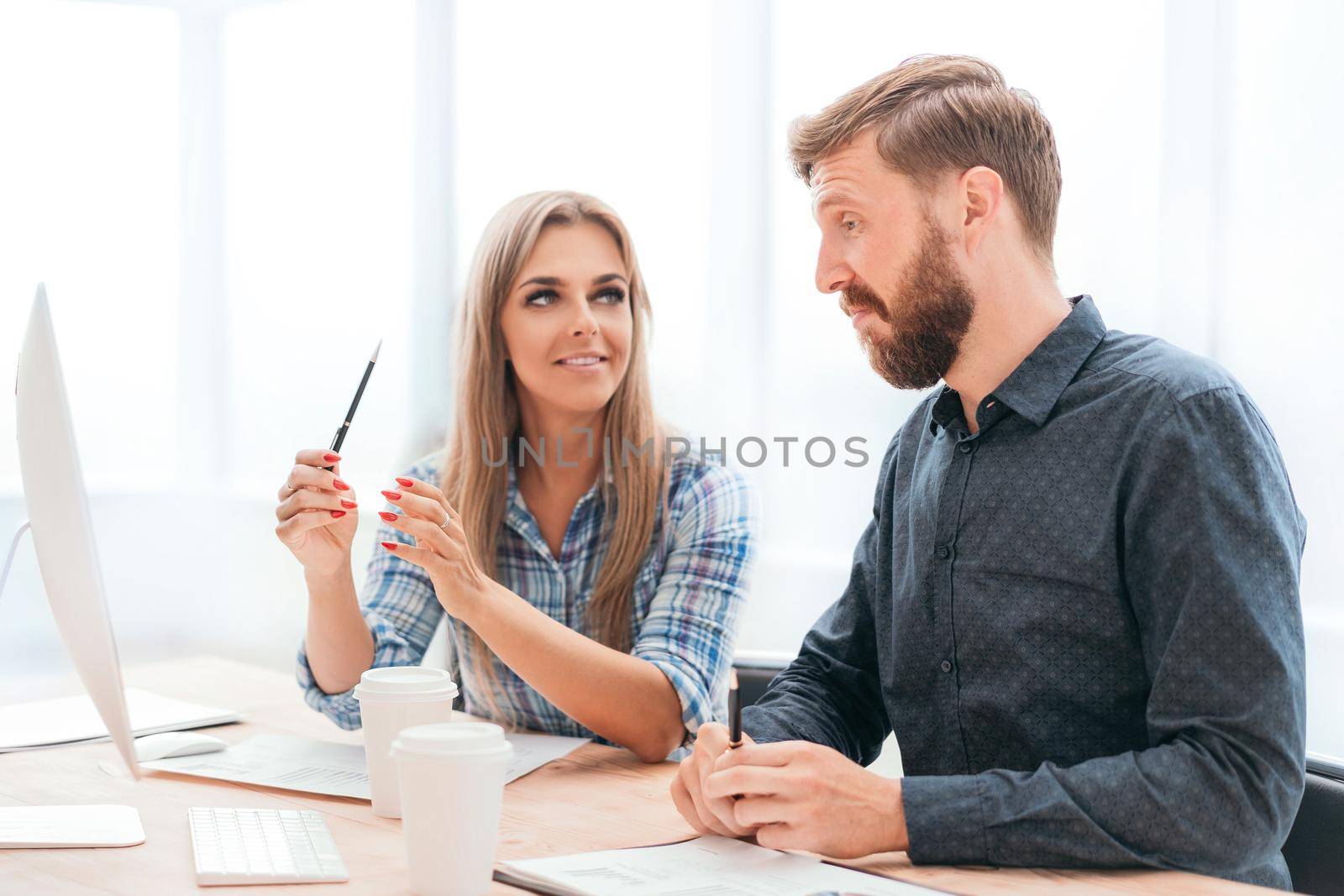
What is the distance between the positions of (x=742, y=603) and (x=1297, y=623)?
0.84 m

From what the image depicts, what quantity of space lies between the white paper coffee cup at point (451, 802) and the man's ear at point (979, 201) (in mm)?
806

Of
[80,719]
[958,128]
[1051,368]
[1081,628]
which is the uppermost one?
[958,128]

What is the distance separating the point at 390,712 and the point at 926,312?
2.52 feet

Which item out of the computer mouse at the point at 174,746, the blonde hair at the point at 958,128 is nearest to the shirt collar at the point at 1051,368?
the blonde hair at the point at 958,128

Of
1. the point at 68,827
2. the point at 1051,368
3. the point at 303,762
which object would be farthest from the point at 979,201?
the point at 68,827

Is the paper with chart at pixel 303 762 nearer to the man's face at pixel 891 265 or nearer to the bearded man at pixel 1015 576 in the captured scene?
the bearded man at pixel 1015 576

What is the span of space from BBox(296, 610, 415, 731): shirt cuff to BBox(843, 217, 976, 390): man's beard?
2.87 ft

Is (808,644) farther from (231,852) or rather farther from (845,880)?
(231,852)

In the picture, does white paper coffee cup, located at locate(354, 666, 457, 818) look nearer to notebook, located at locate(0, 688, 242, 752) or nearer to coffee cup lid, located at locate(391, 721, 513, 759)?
coffee cup lid, located at locate(391, 721, 513, 759)

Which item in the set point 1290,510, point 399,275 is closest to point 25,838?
point 1290,510

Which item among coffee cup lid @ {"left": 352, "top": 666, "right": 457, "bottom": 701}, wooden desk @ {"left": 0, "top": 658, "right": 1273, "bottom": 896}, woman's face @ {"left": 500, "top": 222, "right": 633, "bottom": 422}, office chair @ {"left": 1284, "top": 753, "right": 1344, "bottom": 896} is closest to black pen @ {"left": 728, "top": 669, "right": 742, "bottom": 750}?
wooden desk @ {"left": 0, "top": 658, "right": 1273, "bottom": 896}

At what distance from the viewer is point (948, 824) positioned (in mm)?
1102

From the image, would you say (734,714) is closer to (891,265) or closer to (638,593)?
(891,265)

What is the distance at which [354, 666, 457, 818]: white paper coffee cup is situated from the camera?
4.09 ft
